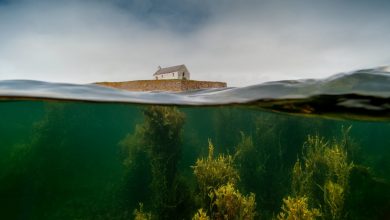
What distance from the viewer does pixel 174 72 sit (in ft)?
155

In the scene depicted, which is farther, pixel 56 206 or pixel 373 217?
pixel 56 206

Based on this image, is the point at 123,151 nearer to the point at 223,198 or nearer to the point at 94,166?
the point at 223,198

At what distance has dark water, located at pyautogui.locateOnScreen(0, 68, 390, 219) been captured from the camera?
27.7ft

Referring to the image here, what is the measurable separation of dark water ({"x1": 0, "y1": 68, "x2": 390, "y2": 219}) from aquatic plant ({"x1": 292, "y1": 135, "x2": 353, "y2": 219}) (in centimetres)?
4

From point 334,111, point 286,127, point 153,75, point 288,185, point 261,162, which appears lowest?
point 288,185

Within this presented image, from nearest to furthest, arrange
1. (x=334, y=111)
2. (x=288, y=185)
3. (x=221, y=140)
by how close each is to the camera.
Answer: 1. (x=334, y=111)
2. (x=288, y=185)
3. (x=221, y=140)

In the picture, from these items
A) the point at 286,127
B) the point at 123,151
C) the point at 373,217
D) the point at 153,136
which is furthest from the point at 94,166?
the point at 373,217

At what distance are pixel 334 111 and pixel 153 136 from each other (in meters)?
6.95

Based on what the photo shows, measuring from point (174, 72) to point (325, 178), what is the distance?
3789 cm

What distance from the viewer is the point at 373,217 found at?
1332cm

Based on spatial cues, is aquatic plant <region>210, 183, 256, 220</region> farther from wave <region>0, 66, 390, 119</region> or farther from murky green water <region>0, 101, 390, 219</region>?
wave <region>0, 66, 390, 119</region>

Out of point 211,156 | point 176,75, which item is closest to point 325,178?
point 211,156

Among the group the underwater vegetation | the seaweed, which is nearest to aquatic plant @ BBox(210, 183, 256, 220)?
the underwater vegetation

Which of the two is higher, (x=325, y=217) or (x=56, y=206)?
(x=325, y=217)
